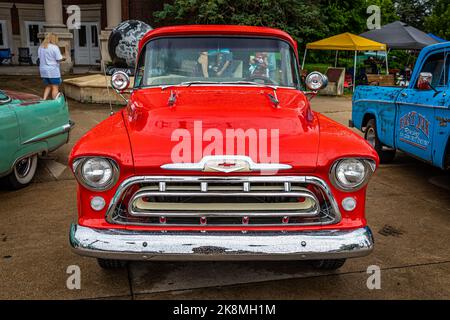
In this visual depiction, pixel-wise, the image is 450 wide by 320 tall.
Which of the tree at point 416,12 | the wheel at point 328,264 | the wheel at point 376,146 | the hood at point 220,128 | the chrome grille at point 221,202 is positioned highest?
the tree at point 416,12

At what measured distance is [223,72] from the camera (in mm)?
4078

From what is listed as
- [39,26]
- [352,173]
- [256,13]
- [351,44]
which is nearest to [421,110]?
[352,173]

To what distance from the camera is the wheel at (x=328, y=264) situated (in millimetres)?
3505

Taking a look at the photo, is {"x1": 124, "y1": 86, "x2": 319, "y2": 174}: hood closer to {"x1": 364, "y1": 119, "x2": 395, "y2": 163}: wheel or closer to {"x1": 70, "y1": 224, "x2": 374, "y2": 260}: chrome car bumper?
{"x1": 70, "y1": 224, "x2": 374, "y2": 260}: chrome car bumper

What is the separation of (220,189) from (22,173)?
385 centimetres

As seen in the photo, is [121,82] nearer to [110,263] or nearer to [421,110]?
[110,263]

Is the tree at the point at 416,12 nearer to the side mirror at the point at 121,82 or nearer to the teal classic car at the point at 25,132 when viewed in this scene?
the teal classic car at the point at 25,132

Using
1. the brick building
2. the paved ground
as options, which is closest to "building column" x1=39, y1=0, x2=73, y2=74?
the brick building

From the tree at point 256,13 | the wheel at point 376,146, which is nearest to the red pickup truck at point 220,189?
the wheel at point 376,146

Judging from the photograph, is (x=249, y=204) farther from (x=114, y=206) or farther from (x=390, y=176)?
(x=390, y=176)

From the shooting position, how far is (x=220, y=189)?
285cm

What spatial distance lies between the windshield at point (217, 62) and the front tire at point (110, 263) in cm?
154

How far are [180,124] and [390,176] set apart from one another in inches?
171
